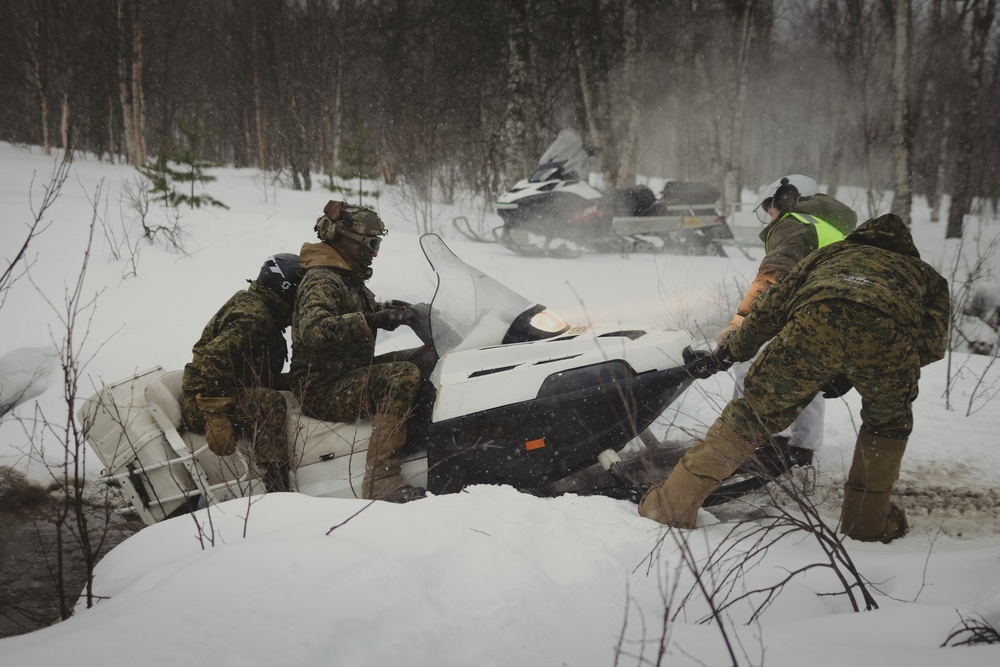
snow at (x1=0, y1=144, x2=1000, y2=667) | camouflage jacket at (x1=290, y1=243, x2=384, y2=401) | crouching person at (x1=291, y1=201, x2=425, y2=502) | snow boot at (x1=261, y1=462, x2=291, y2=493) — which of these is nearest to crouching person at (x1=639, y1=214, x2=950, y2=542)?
snow at (x1=0, y1=144, x2=1000, y2=667)

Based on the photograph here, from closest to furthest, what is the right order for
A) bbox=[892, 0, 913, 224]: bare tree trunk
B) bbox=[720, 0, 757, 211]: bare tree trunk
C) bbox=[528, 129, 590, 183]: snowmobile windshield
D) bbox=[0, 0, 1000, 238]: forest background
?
bbox=[528, 129, 590, 183]: snowmobile windshield
bbox=[892, 0, 913, 224]: bare tree trunk
bbox=[0, 0, 1000, 238]: forest background
bbox=[720, 0, 757, 211]: bare tree trunk

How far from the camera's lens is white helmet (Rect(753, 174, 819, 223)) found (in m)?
3.48

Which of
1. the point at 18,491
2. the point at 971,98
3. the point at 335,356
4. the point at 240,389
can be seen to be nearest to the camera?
the point at 240,389

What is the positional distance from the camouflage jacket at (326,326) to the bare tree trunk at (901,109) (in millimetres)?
10027

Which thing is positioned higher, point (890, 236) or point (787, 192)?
point (787, 192)

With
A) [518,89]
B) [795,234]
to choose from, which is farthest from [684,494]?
[518,89]

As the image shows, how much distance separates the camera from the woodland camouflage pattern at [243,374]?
9.08 feet

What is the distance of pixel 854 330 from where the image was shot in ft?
6.91

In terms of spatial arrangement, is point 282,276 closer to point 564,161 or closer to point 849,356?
point 849,356

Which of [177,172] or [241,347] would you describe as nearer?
[241,347]

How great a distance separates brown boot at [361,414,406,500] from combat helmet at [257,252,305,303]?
0.94 metres

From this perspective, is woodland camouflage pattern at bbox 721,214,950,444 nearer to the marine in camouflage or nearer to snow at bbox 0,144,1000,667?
snow at bbox 0,144,1000,667

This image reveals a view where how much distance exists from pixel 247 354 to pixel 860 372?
9.56 ft

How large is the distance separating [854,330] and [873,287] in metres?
0.18
